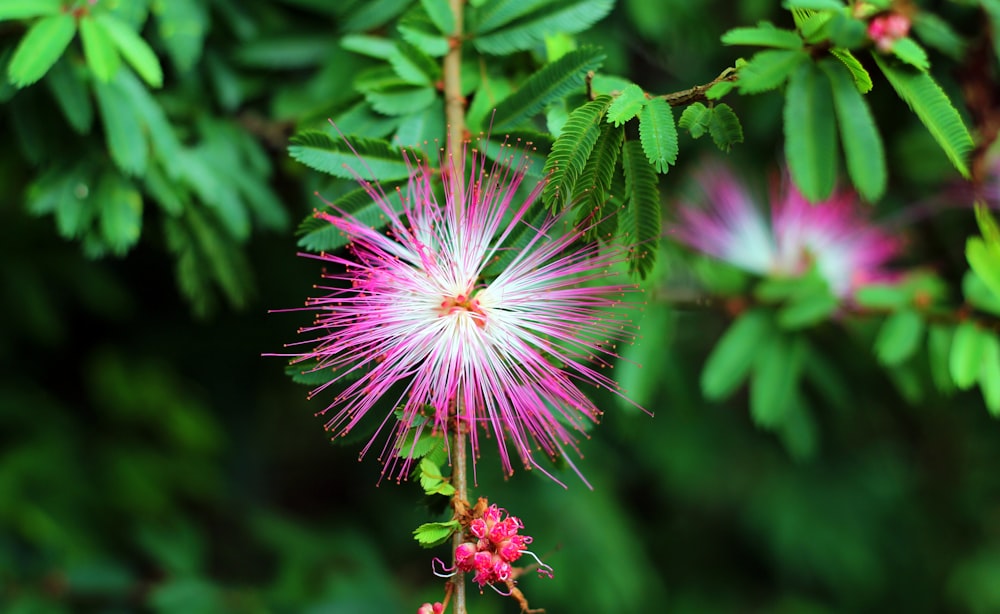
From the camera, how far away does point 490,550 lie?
140 cm

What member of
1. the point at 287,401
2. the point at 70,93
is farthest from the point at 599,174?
the point at 287,401

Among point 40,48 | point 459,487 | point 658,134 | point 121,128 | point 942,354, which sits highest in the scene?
point 40,48

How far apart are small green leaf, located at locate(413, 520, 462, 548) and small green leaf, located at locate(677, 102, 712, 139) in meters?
0.82

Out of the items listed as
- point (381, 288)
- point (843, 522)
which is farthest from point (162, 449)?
point (843, 522)

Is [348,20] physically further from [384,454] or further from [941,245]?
[941,245]

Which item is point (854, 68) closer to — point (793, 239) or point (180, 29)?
point (793, 239)

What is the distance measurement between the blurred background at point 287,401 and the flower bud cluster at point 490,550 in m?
0.68

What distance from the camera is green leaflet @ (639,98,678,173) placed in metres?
1.46

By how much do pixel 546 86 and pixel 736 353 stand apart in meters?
1.24

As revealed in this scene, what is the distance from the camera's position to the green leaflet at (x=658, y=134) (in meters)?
1.46

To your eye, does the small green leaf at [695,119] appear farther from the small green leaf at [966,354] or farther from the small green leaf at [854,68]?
the small green leaf at [966,354]

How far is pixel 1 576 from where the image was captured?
120 inches

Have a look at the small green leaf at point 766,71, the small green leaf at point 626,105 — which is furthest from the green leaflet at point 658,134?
the small green leaf at point 766,71

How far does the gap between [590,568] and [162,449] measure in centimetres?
189
